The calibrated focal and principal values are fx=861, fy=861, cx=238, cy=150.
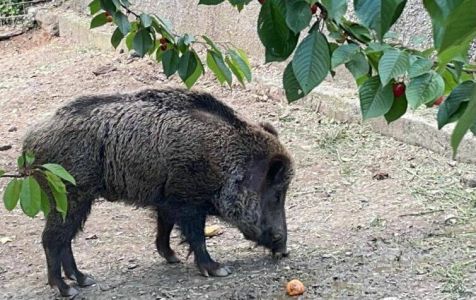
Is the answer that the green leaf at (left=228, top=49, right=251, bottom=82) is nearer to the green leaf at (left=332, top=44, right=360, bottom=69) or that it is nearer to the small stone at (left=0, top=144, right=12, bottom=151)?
the green leaf at (left=332, top=44, right=360, bottom=69)

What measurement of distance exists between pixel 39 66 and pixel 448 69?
8064mm

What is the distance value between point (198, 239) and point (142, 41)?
169cm

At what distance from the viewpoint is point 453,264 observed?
4.79 m

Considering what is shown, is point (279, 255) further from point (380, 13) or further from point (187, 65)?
point (380, 13)

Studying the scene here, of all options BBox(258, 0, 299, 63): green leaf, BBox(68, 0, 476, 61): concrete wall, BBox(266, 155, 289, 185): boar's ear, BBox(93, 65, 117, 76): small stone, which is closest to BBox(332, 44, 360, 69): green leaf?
BBox(258, 0, 299, 63): green leaf

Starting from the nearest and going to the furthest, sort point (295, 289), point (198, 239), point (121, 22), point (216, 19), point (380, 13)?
point (380, 13) < point (121, 22) < point (295, 289) < point (198, 239) < point (216, 19)

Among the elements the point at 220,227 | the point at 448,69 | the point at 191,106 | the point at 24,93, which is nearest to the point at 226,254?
the point at 220,227

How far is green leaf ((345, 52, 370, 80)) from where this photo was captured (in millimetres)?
2449

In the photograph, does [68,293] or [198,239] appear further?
[198,239]

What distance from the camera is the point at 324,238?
17.8 ft

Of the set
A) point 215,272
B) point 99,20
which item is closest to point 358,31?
point 99,20

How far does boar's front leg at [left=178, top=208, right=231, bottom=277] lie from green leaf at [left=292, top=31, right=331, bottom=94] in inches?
124

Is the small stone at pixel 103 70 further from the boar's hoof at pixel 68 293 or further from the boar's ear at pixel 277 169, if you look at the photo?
the boar's hoof at pixel 68 293

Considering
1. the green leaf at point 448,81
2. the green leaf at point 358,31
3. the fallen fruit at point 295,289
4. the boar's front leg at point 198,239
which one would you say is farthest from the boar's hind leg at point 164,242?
the green leaf at point 448,81
